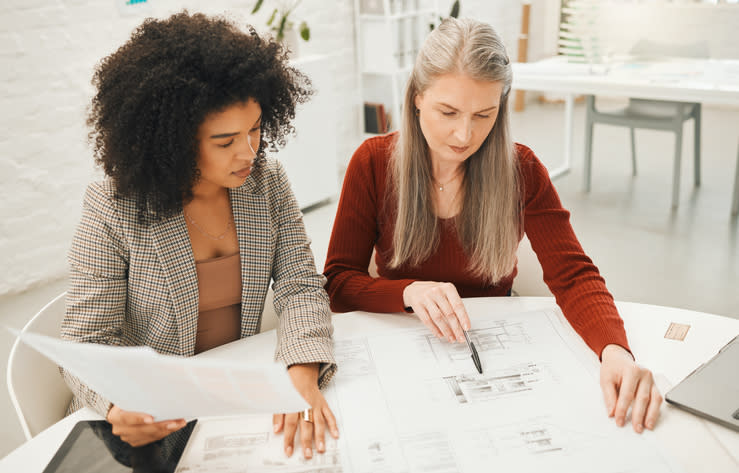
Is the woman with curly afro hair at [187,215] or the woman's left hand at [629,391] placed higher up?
the woman with curly afro hair at [187,215]

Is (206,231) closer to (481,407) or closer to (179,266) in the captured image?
(179,266)

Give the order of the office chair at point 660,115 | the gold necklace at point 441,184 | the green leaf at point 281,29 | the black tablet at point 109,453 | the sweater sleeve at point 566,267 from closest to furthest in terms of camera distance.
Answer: the black tablet at point 109,453 < the sweater sleeve at point 566,267 < the gold necklace at point 441,184 < the green leaf at point 281,29 < the office chair at point 660,115

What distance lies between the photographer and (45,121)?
279 cm

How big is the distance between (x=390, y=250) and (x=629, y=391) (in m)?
0.65

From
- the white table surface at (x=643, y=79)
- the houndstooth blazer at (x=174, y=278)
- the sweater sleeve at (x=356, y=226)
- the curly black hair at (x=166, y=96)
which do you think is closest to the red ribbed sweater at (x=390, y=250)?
the sweater sleeve at (x=356, y=226)

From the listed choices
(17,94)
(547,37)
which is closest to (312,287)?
(17,94)

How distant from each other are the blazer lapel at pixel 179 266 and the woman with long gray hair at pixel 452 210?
1.05ft

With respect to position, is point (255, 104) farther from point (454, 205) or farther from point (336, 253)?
point (454, 205)

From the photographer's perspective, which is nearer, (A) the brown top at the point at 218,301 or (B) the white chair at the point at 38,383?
(B) the white chair at the point at 38,383

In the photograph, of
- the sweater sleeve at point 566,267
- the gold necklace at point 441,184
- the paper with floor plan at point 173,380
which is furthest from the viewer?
the gold necklace at point 441,184

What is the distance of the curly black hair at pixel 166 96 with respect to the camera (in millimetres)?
990

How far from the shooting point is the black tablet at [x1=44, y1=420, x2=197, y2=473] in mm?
822

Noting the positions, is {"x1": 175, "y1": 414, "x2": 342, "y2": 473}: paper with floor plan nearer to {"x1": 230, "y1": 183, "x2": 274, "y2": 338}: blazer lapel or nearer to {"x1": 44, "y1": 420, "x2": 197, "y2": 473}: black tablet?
{"x1": 44, "y1": 420, "x2": 197, "y2": 473}: black tablet

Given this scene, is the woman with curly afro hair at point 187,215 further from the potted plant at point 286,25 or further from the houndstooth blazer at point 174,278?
the potted plant at point 286,25
